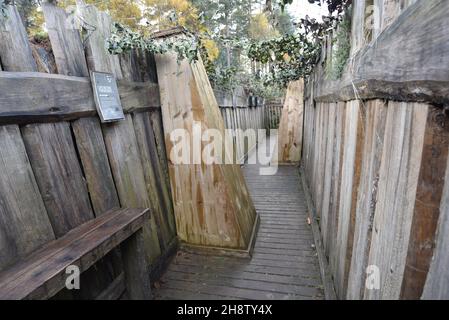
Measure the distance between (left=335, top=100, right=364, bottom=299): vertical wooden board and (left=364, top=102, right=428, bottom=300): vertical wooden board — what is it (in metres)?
0.42

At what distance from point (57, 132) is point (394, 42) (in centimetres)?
198

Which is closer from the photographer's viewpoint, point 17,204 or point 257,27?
point 17,204

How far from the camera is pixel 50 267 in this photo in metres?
1.36

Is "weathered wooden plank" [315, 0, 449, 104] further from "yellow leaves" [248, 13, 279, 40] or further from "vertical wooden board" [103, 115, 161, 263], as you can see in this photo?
"yellow leaves" [248, 13, 279, 40]

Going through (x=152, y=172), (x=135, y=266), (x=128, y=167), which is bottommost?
(x=135, y=266)

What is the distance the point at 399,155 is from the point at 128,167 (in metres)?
2.11

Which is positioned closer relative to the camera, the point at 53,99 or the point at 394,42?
the point at 394,42

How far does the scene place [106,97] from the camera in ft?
6.69

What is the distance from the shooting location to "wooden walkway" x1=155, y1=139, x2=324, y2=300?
2.53 meters

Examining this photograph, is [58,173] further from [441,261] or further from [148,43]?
[441,261]

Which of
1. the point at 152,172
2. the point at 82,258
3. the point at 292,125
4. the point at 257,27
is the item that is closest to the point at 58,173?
the point at 82,258

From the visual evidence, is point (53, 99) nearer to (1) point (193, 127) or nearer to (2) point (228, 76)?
(1) point (193, 127)

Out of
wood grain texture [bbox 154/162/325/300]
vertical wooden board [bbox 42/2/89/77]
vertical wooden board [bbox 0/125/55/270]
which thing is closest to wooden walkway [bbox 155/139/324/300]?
wood grain texture [bbox 154/162/325/300]
